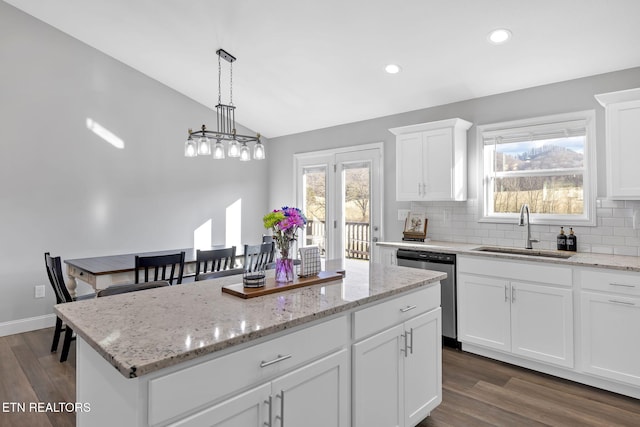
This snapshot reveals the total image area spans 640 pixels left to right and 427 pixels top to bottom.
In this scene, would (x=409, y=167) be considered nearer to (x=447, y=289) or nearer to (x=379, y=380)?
(x=447, y=289)

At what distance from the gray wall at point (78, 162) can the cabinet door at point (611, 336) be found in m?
4.57

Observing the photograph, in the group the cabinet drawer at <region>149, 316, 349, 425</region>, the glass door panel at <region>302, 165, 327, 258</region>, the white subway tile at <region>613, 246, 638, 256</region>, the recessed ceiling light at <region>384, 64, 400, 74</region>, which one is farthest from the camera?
the glass door panel at <region>302, 165, 327, 258</region>

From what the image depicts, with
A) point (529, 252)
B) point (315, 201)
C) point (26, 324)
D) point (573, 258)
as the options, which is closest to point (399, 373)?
point (573, 258)

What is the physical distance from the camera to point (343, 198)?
5.19 metres

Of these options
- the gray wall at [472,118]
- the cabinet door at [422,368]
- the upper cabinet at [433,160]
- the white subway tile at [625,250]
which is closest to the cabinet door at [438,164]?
the upper cabinet at [433,160]

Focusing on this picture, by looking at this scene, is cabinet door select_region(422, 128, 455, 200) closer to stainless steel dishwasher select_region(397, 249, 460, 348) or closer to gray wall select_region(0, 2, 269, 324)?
stainless steel dishwasher select_region(397, 249, 460, 348)

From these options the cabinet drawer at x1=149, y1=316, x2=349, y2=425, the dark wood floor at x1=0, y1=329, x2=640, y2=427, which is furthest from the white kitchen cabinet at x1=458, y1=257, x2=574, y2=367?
the cabinet drawer at x1=149, y1=316, x2=349, y2=425

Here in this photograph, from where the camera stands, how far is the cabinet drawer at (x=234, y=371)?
1.09m

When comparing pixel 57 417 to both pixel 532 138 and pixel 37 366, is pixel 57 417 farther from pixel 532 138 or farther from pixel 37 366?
pixel 532 138

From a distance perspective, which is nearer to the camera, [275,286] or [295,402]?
[295,402]

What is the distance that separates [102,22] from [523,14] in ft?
12.9

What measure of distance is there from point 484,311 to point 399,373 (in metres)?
1.68

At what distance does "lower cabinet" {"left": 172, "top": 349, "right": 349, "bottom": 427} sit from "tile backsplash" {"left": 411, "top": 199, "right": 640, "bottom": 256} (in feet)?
9.10

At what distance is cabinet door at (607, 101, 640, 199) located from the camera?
9.14ft
